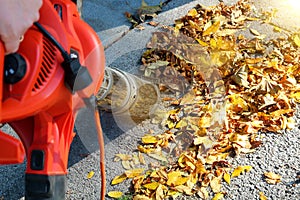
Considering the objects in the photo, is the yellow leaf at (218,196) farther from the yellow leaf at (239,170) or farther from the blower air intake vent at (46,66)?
the blower air intake vent at (46,66)

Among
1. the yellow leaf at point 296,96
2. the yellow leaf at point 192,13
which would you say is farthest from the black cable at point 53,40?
the yellow leaf at point 192,13

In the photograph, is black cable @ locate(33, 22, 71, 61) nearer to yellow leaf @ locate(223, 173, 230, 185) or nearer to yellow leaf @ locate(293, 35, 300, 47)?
yellow leaf @ locate(223, 173, 230, 185)

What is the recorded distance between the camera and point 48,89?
134 centimetres

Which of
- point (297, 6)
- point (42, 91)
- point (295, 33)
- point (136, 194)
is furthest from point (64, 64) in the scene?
point (297, 6)

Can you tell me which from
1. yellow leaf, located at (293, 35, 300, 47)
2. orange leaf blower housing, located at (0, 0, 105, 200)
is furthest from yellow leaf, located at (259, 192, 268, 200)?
yellow leaf, located at (293, 35, 300, 47)

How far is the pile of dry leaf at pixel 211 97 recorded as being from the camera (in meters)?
2.03

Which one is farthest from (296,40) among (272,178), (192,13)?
(272,178)

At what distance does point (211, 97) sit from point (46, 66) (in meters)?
1.13

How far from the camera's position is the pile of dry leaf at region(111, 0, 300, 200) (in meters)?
2.03

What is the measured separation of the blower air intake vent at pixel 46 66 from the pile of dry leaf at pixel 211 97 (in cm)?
78

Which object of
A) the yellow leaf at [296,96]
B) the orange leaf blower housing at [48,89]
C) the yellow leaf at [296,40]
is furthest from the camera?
the yellow leaf at [296,40]

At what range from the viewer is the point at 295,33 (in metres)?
2.62

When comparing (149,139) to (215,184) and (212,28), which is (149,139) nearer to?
(215,184)

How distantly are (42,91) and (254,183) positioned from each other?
3.37ft
